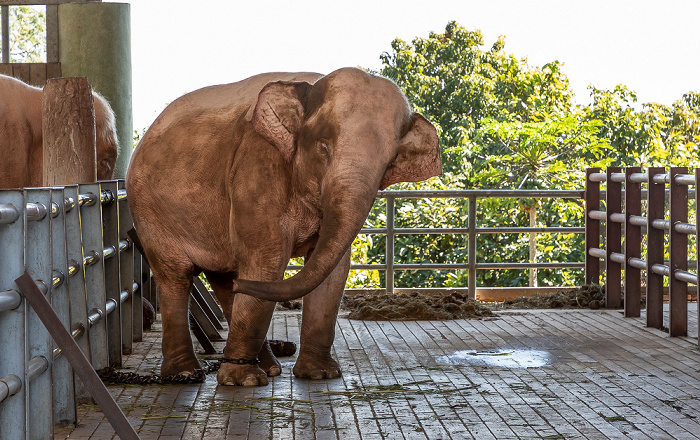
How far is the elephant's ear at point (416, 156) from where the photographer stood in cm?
489

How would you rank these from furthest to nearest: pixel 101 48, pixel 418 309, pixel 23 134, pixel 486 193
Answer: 1. pixel 486 193
2. pixel 101 48
3. pixel 418 309
4. pixel 23 134

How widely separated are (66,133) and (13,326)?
109 inches

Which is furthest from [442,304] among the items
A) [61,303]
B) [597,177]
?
[61,303]

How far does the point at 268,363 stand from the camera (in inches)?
214

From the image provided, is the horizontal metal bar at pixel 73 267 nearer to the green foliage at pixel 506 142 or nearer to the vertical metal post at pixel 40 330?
the vertical metal post at pixel 40 330

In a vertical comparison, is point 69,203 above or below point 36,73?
below

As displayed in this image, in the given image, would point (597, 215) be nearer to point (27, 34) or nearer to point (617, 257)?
point (617, 257)

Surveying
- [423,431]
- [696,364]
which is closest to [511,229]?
[696,364]

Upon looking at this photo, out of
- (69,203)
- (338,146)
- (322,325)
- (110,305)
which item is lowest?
(322,325)

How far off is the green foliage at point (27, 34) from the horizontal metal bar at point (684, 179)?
5.71 meters

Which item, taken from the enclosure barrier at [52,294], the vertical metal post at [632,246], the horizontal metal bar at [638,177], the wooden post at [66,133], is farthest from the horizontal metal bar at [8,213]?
the vertical metal post at [632,246]

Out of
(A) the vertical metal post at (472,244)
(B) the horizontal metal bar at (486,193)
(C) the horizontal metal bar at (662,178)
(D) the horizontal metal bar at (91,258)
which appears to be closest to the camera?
(D) the horizontal metal bar at (91,258)

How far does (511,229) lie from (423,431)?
5.57 meters

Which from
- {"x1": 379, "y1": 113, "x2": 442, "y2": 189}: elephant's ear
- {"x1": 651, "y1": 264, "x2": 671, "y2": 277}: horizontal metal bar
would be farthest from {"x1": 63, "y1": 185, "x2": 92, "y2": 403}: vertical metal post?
{"x1": 651, "y1": 264, "x2": 671, "y2": 277}: horizontal metal bar
